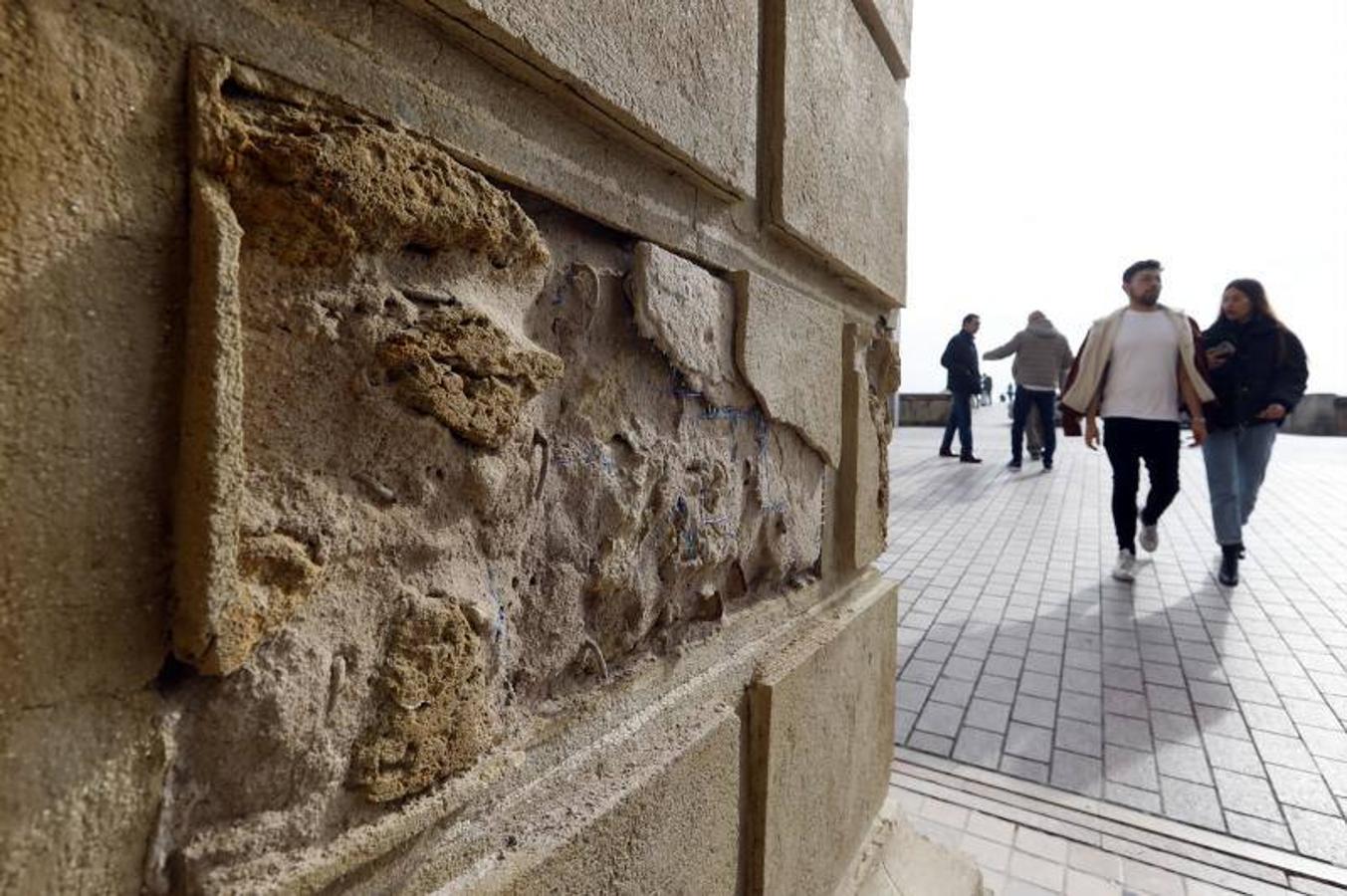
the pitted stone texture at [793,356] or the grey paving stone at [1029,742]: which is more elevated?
the pitted stone texture at [793,356]

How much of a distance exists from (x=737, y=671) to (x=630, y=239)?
68cm

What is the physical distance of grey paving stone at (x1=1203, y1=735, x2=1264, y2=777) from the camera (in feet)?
8.38

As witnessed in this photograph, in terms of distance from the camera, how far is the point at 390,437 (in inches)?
24.0

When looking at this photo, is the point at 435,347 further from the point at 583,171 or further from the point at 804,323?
the point at 804,323

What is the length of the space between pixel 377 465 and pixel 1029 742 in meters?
2.92

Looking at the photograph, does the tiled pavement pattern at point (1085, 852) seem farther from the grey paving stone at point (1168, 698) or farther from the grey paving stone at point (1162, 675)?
the grey paving stone at point (1162, 675)

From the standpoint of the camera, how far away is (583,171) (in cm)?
79

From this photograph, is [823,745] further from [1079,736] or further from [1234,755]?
[1234,755]

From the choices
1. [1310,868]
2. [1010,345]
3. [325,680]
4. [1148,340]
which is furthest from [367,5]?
[1010,345]

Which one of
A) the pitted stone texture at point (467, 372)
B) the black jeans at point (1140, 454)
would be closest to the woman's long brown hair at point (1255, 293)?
the black jeans at point (1140, 454)

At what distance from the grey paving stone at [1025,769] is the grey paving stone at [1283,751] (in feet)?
2.65

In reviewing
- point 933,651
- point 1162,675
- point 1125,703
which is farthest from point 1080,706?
point 933,651

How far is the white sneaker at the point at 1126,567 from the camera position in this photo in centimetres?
466

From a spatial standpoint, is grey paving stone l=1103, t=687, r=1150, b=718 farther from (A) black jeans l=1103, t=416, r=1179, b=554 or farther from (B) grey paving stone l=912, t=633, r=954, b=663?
(A) black jeans l=1103, t=416, r=1179, b=554
